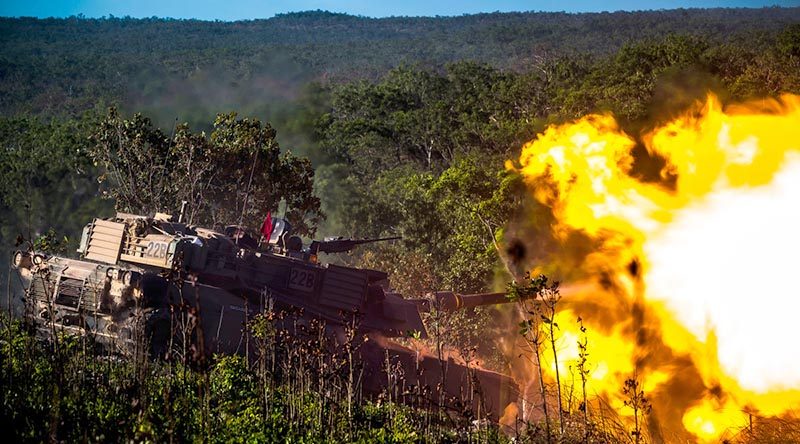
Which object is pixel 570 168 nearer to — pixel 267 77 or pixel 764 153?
pixel 764 153

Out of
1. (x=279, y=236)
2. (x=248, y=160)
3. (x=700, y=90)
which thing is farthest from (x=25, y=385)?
(x=248, y=160)

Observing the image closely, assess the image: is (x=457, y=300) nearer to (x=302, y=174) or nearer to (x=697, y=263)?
(x=697, y=263)

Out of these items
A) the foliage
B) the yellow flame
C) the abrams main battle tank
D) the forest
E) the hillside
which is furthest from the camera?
the hillside

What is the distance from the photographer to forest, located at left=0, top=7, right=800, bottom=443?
47.9 feet

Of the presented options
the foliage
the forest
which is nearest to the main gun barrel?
the forest

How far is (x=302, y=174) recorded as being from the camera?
43688 mm

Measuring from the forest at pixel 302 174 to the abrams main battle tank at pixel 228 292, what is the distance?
1.50 metres

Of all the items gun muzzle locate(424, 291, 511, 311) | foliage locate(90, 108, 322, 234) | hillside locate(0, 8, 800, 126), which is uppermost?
hillside locate(0, 8, 800, 126)

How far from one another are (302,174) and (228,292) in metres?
21.5

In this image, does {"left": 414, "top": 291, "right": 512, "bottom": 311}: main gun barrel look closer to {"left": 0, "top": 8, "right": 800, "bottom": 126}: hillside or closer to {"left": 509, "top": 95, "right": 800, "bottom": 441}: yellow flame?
{"left": 509, "top": 95, "right": 800, "bottom": 441}: yellow flame

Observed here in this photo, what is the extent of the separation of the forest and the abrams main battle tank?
4.91 feet

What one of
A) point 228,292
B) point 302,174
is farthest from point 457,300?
point 302,174

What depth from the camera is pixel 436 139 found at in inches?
2621

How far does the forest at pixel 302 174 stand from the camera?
47.9ft
